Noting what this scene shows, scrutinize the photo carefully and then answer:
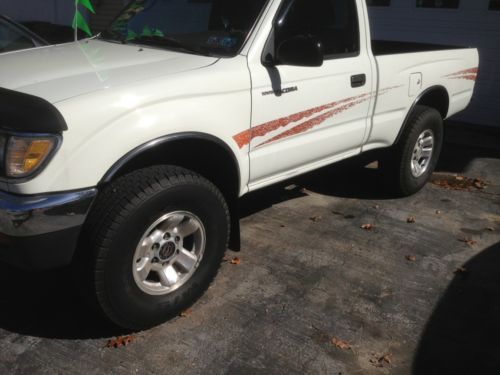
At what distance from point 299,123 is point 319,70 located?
41 centimetres

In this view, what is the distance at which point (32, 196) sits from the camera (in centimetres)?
241

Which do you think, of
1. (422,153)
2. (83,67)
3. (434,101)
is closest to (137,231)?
(83,67)

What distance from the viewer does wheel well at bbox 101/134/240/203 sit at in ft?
8.91

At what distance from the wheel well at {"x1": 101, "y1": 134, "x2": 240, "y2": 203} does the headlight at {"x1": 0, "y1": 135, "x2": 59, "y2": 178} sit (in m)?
0.31

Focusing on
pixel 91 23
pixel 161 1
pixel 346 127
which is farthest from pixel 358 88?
pixel 91 23

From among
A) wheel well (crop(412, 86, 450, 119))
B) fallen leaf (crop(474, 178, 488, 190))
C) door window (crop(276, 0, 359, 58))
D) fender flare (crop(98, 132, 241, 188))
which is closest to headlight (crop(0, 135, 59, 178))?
fender flare (crop(98, 132, 241, 188))

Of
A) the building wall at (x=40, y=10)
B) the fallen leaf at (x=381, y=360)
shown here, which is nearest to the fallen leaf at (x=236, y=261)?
the fallen leaf at (x=381, y=360)

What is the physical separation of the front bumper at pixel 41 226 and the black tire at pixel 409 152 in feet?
10.8

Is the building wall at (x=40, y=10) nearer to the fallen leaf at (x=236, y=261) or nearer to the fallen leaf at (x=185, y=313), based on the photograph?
the fallen leaf at (x=236, y=261)

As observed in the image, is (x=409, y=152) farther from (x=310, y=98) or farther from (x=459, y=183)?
(x=310, y=98)

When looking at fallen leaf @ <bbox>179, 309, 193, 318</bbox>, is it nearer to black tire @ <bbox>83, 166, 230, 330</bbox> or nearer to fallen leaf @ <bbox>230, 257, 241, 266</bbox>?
black tire @ <bbox>83, 166, 230, 330</bbox>

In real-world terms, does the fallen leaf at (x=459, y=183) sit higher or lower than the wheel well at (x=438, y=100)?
lower

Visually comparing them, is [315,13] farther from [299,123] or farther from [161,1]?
[161,1]

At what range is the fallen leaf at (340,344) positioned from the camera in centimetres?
297
